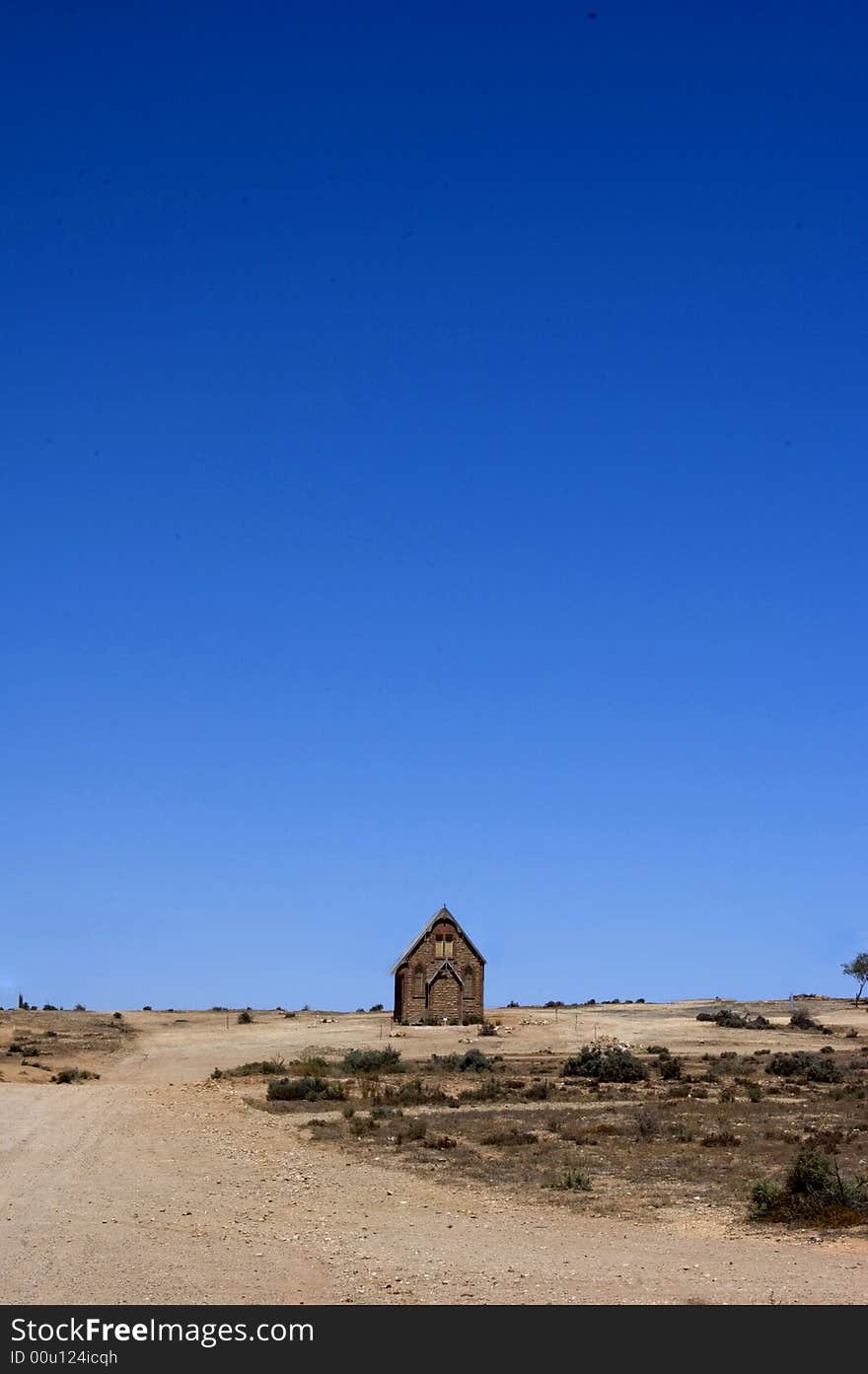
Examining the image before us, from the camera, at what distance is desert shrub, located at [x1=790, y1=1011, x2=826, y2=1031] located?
67.6 meters

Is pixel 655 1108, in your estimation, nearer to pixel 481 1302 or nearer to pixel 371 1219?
pixel 371 1219

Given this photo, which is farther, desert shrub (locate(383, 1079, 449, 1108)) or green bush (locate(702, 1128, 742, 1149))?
desert shrub (locate(383, 1079, 449, 1108))

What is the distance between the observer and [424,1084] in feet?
→ 137

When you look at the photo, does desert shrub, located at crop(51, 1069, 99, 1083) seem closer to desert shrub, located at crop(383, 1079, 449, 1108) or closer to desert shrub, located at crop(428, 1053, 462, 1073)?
desert shrub, located at crop(383, 1079, 449, 1108)

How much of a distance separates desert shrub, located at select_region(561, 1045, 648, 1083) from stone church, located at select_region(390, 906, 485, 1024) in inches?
864

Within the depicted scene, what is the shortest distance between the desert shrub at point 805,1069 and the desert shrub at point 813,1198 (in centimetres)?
2339

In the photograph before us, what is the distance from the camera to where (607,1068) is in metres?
43.9

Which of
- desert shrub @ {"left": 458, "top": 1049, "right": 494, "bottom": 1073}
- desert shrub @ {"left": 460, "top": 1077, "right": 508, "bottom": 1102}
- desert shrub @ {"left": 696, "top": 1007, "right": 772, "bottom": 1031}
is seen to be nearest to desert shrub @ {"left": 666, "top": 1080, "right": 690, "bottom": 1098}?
desert shrub @ {"left": 460, "top": 1077, "right": 508, "bottom": 1102}

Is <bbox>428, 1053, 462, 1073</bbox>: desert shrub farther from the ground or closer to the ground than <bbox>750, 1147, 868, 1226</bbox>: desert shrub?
closer to the ground

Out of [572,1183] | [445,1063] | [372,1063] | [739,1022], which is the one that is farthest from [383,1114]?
[739,1022]

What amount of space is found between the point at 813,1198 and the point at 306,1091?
2190 cm

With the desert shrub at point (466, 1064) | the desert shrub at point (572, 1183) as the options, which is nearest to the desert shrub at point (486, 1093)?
the desert shrub at point (466, 1064)

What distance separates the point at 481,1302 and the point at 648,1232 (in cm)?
574

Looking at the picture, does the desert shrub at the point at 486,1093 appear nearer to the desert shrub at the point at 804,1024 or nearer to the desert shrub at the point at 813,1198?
the desert shrub at the point at 813,1198
